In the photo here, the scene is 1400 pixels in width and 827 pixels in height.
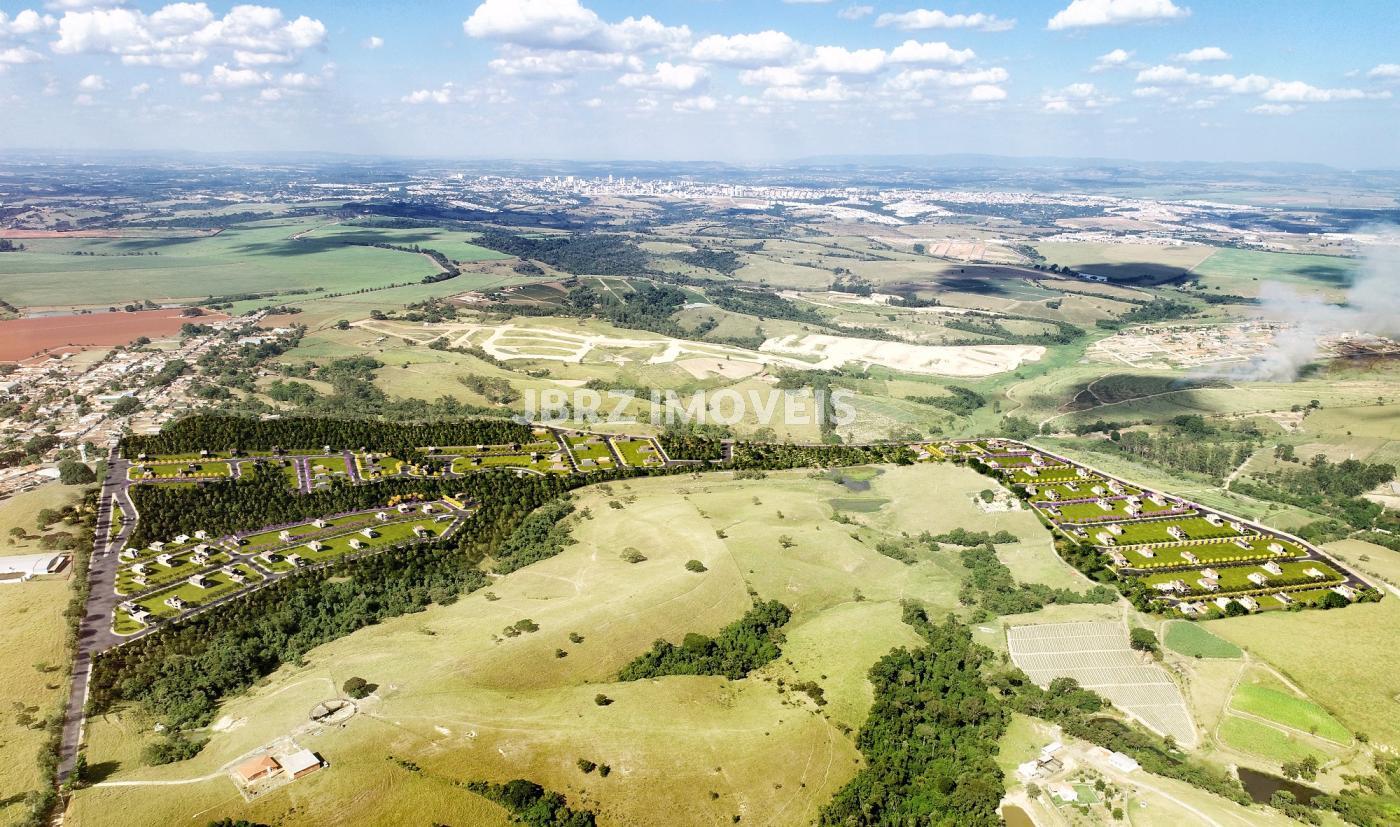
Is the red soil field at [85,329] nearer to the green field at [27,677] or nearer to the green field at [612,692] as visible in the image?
the green field at [27,677]

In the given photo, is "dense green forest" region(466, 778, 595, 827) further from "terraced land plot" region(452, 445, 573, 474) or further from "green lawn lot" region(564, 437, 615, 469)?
"green lawn lot" region(564, 437, 615, 469)

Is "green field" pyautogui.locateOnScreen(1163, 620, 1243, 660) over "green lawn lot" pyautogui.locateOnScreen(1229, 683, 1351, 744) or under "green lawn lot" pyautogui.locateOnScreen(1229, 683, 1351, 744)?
over

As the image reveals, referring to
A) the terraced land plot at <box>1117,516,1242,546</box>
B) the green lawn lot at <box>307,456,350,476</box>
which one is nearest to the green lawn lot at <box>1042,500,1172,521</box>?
the terraced land plot at <box>1117,516,1242,546</box>

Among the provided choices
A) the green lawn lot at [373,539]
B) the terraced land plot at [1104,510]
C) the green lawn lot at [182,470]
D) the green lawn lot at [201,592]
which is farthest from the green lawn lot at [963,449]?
the green lawn lot at [182,470]

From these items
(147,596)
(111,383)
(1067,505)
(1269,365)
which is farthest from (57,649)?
(1269,365)

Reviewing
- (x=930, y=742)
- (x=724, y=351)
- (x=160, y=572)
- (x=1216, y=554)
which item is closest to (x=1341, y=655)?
(x=1216, y=554)

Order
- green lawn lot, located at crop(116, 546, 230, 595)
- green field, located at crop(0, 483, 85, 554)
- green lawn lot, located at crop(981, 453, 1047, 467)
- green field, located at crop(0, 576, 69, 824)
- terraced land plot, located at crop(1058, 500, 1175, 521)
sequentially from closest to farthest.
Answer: green field, located at crop(0, 576, 69, 824) → green lawn lot, located at crop(116, 546, 230, 595) → green field, located at crop(0, 483, 85, 554) → terraced land plot, located at crop(1058, 500, 1175, 521) → green lawn lot, located at crop(981, 453, 1047, 467)

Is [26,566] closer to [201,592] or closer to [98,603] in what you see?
[98,603]

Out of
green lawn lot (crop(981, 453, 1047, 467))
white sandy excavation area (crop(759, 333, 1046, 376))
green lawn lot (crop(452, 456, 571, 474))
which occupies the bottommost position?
green lawn lot (crop(981, 453, 1047, 467))
